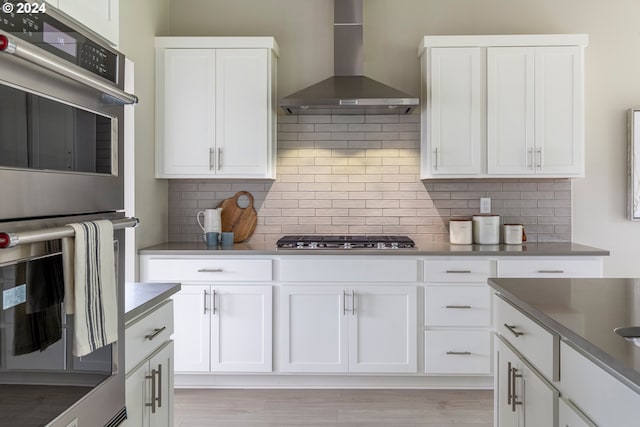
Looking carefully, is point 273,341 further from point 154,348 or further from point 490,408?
point 154,348

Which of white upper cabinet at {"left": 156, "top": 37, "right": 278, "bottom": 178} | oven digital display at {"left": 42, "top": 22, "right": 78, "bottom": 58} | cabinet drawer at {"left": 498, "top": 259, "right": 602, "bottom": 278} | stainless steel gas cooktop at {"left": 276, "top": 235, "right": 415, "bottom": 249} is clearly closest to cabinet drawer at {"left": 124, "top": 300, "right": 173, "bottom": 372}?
oven digital display at {"left": 42, "top": 22, "right": 78, "bottom": 58}

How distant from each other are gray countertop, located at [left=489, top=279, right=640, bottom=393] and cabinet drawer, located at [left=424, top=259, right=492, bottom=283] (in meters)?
1.26

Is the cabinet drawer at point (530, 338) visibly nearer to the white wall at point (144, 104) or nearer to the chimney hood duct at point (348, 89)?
the chimney hood duct at point (348, 89)

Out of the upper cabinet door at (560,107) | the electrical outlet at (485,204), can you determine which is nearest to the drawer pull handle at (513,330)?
the upper cabinet door at (560,107)

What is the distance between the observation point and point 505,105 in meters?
3.60

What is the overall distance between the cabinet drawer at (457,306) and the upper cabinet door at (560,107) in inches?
41.2

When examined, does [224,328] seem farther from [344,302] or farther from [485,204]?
[485,204]

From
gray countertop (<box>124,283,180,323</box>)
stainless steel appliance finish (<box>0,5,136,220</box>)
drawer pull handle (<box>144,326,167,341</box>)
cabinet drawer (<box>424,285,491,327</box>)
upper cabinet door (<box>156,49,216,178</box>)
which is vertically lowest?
cabinet drawer (<box>424,285,491,327</box>)

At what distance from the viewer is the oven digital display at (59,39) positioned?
1.07 m

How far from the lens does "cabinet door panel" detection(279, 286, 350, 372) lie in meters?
3.40

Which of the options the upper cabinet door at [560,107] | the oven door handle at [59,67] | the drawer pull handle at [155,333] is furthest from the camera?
the upper cabinet door at [560,107]

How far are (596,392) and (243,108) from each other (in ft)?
9.68

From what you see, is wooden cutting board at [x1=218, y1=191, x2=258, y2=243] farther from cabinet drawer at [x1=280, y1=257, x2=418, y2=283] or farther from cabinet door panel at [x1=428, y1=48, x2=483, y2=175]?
cabinet door panel at [x1=428, y1=48, x2=483, y2=175]

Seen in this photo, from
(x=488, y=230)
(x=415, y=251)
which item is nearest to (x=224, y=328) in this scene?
(x=415, y=251)
